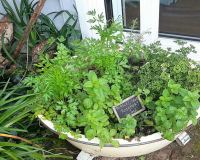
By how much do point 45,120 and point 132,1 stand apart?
0.90 meters

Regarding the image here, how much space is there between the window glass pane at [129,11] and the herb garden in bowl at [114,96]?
1.21 feet

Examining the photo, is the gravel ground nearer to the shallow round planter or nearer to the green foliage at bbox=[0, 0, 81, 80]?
the shallow round planter

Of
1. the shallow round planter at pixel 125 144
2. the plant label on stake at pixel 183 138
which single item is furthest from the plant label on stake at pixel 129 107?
the plant label on stake at pixel 183 138

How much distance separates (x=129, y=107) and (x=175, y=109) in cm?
26

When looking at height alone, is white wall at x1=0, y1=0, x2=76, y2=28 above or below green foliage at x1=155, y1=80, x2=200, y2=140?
above

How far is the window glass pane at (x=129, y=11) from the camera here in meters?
1.94

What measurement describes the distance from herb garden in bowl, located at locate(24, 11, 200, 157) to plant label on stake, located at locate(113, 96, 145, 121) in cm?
1

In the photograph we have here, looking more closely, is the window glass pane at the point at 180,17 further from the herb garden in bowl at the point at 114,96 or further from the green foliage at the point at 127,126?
the green foliage at the point at 127,126

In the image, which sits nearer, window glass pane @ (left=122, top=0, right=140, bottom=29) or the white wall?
A: window glass pane @ (left=122, top=0, right=140, bottom=29)

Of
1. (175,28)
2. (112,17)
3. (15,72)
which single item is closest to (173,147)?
(175,28)

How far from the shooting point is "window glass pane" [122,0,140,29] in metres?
1.94

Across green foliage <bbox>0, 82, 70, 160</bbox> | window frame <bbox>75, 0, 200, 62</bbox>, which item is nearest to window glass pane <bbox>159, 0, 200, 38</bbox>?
window frame <bbox>75, 0, 200, 62</bbox>

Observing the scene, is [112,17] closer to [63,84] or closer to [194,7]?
[194,7]

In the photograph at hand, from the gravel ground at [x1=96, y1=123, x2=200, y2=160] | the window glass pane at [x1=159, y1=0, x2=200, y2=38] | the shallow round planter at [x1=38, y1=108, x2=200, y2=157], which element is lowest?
the gravel ground at [x1=96, y1=123, x2=200, y2=160]
